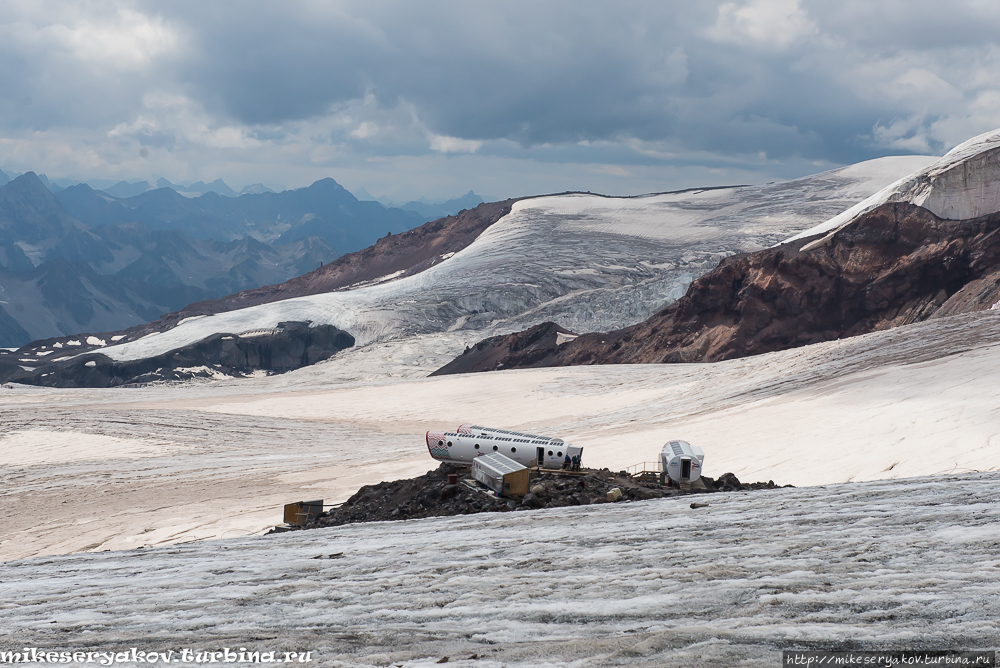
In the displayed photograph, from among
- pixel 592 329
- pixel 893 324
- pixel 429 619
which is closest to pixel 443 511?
pixel 429 619

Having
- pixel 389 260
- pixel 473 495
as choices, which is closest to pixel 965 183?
pixel 473 495

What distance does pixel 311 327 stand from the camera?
6794 centimetres

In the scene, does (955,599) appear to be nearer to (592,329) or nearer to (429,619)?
(429,619)

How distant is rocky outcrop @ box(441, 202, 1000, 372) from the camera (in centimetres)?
4109

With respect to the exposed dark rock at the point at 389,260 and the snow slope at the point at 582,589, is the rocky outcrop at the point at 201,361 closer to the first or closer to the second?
the exposed dark rock at the point at 389,260

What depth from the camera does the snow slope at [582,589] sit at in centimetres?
454

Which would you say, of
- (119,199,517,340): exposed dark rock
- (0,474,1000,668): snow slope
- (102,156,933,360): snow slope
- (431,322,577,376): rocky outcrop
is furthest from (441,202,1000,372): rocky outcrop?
(119,199,517,340): exposed dark rock

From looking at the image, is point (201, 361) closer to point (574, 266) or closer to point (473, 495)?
point (574, 266)

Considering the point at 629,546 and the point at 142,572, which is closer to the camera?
the point at 629,546

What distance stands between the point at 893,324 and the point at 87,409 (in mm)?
40061

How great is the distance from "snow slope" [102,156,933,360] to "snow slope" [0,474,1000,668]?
53.4 metres

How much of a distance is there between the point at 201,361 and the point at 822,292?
4800 centimetres

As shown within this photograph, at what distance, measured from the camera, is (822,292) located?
44812mm

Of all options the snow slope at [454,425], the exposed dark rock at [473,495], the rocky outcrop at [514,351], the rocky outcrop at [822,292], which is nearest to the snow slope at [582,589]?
the exposed dark rock at [473,495]
